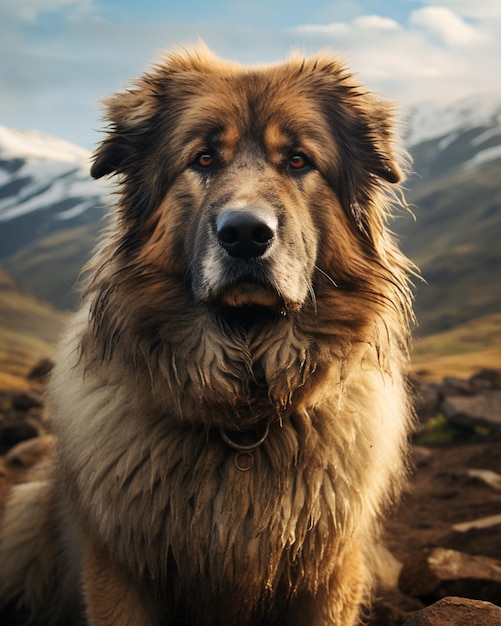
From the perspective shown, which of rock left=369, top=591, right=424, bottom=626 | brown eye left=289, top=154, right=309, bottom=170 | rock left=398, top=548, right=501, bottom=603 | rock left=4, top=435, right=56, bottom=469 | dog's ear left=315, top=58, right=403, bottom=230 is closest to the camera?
brown eye left=289, top=154, right=309, bottom=170

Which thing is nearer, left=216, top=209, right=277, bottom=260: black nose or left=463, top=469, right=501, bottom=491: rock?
left=216, top=209, right=277, bottom=260: black nose

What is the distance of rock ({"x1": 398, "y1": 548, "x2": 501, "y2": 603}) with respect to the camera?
3646 millimetres

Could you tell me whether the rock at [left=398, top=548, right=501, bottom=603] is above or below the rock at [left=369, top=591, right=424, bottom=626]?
above

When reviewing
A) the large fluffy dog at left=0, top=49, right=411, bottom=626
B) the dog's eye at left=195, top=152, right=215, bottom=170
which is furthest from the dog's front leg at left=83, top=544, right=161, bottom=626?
the dog's eye at left=195, top=152, right=215, bottom=170

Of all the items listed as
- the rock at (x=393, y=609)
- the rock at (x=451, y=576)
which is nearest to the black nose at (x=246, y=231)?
the rock at (x=451, y=576)

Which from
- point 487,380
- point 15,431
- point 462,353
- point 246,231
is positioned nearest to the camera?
point 246,231

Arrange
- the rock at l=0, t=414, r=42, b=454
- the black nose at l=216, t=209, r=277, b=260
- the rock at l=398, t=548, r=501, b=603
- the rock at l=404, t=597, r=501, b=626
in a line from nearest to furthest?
1. the rock at l=404, t=597, r=501, b=626
2. the black nose at l=216, t=209, r=277, b=260
3. the rock at l=398, t=548, r=501, b=603
4. the rock at l=0, t=414, r=42, b=454

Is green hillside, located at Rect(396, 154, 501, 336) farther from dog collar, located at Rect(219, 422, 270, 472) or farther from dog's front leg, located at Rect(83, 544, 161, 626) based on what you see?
dog's front leg, located at Rect(83, 544, 161, 626)

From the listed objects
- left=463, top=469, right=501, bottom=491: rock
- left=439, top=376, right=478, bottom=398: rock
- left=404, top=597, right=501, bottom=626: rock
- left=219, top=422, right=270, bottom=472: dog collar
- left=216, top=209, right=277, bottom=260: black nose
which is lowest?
left=439, top=376, right=478, bottom=398: rock

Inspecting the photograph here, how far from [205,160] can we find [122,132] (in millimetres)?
525

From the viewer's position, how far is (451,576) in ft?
12.2

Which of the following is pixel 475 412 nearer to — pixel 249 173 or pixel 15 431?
pixel 15 431

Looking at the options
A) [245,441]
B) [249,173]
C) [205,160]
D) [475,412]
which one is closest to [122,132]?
[205,160]

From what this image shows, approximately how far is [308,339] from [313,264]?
0.35 meters
